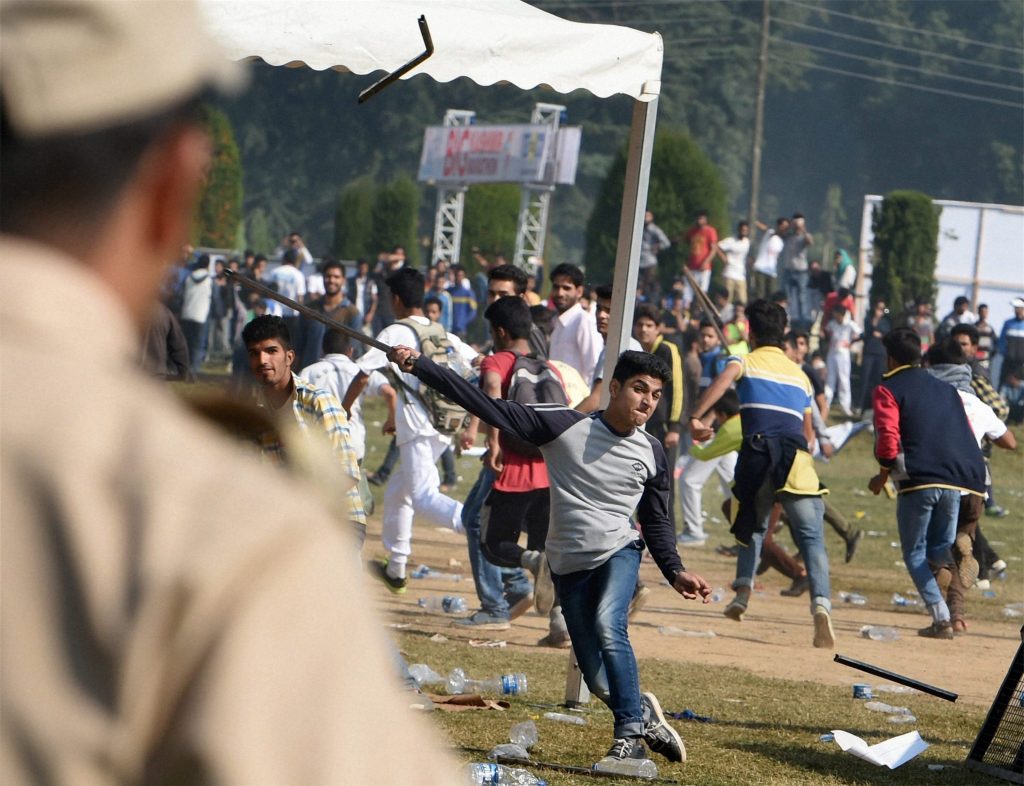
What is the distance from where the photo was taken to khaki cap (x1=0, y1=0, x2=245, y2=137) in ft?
3.53

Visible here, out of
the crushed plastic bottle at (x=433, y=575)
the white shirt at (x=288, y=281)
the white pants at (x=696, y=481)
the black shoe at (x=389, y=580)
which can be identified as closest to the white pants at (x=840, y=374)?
the white shirt at (x=288, y=281)

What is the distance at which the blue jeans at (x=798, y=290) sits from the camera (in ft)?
105

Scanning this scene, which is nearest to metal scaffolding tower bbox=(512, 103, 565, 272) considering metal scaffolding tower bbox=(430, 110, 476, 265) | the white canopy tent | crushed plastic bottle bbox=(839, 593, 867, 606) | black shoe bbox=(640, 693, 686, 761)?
metal scaffolding tower bbox=(430, 110, 476, 265)

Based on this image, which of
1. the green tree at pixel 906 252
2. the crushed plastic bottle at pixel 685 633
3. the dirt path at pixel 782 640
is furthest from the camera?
the green tree at pixel 906 252

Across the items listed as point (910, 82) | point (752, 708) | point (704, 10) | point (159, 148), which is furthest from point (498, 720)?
point (910, 82)

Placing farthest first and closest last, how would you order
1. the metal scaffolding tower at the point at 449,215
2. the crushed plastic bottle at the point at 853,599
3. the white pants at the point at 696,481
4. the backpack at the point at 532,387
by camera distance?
the metal scaffolding tower at the point at 449,215
the white pants at the point at 696,481
the crushed plastic bottle at the point at 853,599
the backpack at the point at 532,387

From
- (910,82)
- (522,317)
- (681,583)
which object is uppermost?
(910,82)

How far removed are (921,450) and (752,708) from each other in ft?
10.5

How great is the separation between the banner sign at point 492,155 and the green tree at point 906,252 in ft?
27.2

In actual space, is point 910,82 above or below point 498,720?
above

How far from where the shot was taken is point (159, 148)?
3.77ft

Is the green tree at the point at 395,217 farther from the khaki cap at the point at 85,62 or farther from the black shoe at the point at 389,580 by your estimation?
the khaki cap at the point at 85,62

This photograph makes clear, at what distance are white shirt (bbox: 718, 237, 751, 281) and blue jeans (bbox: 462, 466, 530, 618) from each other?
22.4 metres

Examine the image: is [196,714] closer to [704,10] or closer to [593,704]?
[593,704]
